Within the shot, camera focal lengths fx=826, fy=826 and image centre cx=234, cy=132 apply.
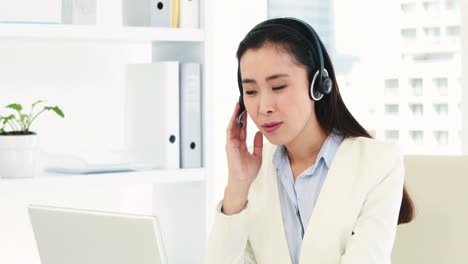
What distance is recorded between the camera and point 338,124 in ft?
6.10

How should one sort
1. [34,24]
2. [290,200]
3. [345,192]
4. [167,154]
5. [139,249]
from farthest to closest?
[167,154]
[34,24]
[290,200]
[345,192]
[139,249]

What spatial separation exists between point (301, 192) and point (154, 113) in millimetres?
935

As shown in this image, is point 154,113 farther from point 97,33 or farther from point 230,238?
point 230,238

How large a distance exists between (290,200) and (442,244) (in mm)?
351

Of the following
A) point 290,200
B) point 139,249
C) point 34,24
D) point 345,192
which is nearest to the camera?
point 139,249

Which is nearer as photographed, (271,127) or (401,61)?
(271,127)

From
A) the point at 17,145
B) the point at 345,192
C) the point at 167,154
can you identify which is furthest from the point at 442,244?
the point at 17,145

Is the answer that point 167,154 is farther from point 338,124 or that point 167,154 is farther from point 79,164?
point 338,124

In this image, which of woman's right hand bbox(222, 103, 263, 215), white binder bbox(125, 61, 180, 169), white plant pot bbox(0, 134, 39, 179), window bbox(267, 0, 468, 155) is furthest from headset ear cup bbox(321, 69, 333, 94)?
window bbox(267, 0, 468, 155)

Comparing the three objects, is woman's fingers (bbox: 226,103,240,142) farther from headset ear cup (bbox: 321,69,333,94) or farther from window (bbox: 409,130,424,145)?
window (bbox: 409,130,424,145)

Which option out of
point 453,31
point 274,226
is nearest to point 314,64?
point 274,226

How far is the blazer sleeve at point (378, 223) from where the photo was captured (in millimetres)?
1658

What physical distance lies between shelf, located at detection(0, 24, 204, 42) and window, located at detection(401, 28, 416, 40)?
1393mm

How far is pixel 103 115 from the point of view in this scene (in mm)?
2934
